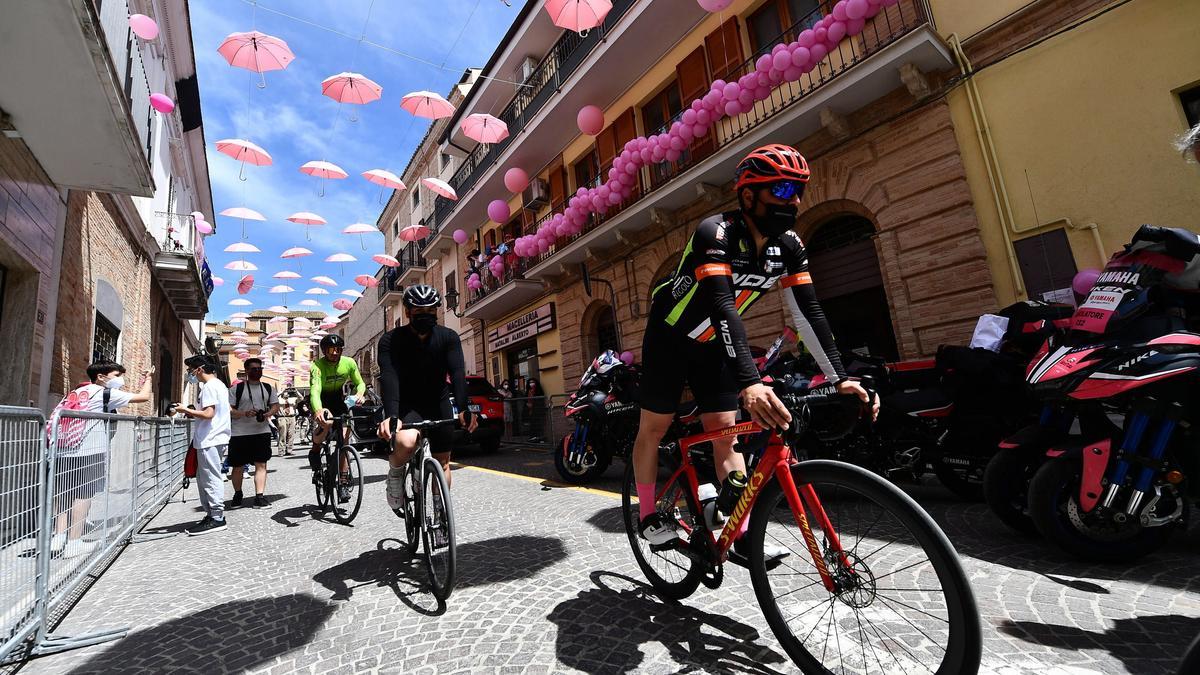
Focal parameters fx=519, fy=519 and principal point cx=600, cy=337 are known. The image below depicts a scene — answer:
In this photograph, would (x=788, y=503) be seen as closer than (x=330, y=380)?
Yes

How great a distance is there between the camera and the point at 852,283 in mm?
8688

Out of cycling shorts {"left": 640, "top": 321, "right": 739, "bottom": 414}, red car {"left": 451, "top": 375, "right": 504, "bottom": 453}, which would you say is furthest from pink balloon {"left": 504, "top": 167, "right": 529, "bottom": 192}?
cycling shorts {"left": 640, "top": 321, "right": 739, "bottom": 414}

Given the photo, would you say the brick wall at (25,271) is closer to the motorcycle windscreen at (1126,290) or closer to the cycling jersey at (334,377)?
the cycling jersey at (334,377)

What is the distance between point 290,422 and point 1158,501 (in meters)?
18.6

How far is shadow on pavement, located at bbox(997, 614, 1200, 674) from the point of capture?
1.76 meters

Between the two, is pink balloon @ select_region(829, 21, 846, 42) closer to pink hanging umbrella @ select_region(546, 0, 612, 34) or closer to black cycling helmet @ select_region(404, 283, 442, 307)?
pink hanging umbrella @ select_region(546, 0, 612, 34)

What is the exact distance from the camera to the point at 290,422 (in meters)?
16.2

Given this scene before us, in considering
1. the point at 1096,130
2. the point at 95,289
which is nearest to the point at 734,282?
the point at 1096,130

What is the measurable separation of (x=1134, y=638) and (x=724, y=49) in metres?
10.6

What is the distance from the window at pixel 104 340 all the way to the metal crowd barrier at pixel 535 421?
7231 millimetres

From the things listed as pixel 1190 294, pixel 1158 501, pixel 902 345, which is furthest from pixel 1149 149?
pixel 1158 501

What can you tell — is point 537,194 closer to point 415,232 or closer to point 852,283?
point 415,232

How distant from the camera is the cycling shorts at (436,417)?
131 inches

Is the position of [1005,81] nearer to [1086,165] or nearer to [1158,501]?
[1086,165]
